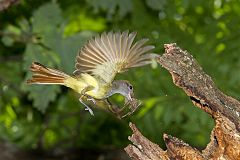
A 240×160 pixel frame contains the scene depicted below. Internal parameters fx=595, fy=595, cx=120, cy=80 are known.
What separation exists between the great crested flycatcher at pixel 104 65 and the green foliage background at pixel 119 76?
5.16ft

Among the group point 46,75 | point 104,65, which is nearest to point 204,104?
point 104,65

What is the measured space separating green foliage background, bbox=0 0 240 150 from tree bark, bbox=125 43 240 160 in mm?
1869

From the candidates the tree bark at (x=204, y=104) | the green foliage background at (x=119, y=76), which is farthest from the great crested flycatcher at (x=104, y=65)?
the green foliage background at (x=119, y=76)

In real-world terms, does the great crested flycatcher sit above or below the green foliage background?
below

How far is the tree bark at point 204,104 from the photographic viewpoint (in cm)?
207

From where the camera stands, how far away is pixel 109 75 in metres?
2.30

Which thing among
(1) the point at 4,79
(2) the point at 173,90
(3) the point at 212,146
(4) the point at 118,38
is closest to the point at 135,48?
(4) the point at 118,38

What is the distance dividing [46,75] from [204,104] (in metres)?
0.64

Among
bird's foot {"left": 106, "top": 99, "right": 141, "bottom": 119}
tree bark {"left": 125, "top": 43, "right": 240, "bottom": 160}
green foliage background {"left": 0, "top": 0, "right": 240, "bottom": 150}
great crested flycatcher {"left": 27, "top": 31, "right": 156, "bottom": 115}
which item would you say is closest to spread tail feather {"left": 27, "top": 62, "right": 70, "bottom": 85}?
great crested flycatcher {"left": 27, "top": 31, "right": 156, "bottom": 115}

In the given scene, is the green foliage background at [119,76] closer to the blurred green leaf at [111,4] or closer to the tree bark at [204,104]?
the blurred green leaf at [111,4]

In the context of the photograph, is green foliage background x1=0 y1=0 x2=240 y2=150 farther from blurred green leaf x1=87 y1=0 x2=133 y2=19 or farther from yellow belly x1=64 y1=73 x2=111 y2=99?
yellow belly x1=64 y1=73 x2=111 y2=99

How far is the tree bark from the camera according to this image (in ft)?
6.79

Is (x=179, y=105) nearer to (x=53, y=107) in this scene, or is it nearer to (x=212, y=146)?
(x=53, y=107)

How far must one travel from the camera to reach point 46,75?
2344 millimetres
